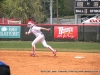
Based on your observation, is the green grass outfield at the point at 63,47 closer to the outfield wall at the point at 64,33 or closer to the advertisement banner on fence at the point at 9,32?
the outfield wall at the point at 64,33

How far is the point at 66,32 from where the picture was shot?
91.9 feet

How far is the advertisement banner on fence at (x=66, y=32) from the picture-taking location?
2796 cm

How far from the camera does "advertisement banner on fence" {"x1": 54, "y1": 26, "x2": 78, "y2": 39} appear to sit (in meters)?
28.0

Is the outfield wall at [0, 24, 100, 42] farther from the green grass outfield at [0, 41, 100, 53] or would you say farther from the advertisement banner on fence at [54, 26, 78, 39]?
the green grass outfield at [0, 41, 100, 53]

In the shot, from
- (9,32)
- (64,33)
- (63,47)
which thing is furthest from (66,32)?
(63,47)

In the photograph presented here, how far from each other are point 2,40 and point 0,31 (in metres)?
0.84

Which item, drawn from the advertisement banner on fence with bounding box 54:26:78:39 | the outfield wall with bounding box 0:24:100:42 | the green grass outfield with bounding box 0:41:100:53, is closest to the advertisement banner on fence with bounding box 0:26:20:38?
the outfield wall with bounding box 0:24:100:42

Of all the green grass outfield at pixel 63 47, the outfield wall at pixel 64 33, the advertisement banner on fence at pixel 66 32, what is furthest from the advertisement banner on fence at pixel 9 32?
the green grass outfield at pixel 63 47

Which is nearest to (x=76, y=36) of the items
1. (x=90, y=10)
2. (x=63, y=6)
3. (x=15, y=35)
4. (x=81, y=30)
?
(x=81, y=30)

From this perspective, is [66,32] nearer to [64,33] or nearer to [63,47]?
[64,33]

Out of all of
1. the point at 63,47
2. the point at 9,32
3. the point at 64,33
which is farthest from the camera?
the point at 9,32

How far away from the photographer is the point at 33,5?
1694 inches

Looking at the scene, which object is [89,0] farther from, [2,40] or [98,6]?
[2,40]

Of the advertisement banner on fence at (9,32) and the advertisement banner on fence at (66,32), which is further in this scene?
the advertisement banner on fence at (9,32)
